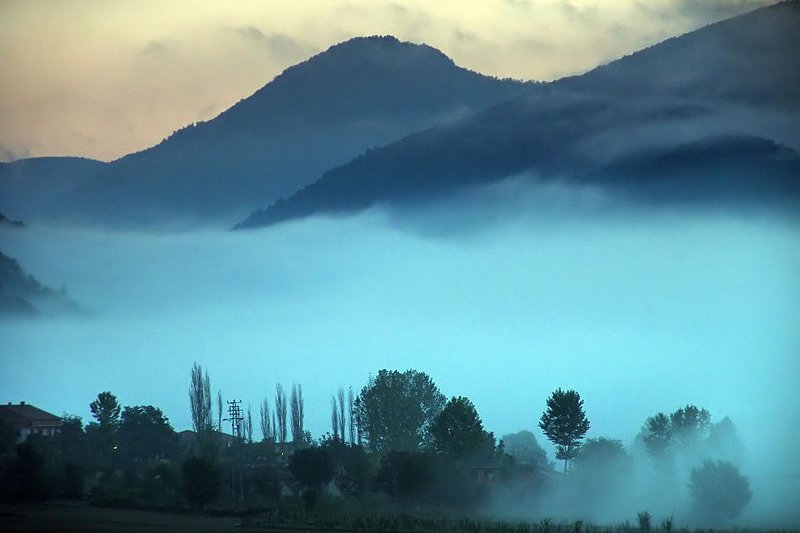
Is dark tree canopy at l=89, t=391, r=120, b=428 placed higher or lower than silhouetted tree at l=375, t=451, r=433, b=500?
higher

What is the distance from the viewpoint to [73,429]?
99.8m

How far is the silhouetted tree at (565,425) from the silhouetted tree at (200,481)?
1239 inches

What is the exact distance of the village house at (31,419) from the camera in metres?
97.7

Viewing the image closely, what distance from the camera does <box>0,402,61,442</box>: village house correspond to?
97.7 m

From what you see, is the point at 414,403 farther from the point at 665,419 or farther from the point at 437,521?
the point at 437,521

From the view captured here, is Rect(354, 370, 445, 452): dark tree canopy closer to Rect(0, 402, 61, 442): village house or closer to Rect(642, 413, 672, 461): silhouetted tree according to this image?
Rect(642, 413, 672, 461): silhouetted tree

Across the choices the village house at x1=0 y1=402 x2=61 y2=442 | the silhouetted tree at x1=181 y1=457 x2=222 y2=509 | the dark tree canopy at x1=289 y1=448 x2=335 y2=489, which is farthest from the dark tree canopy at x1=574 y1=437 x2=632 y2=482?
Answer: the village house at x1=0 y1=402 x2=61 y2=442

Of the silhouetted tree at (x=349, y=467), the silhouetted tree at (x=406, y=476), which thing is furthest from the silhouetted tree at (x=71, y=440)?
the silhouetted tree at (x=406, y=476)

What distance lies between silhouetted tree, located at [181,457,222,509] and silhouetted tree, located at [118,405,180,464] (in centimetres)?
3890

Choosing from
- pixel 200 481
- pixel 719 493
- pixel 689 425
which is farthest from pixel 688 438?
pixel 200 481

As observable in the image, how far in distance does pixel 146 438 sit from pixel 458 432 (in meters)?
34.6

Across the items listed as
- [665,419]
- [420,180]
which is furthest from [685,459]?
[420,180]

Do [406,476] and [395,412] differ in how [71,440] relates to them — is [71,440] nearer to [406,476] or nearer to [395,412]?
[395,412]

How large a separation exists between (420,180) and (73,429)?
301 ft
